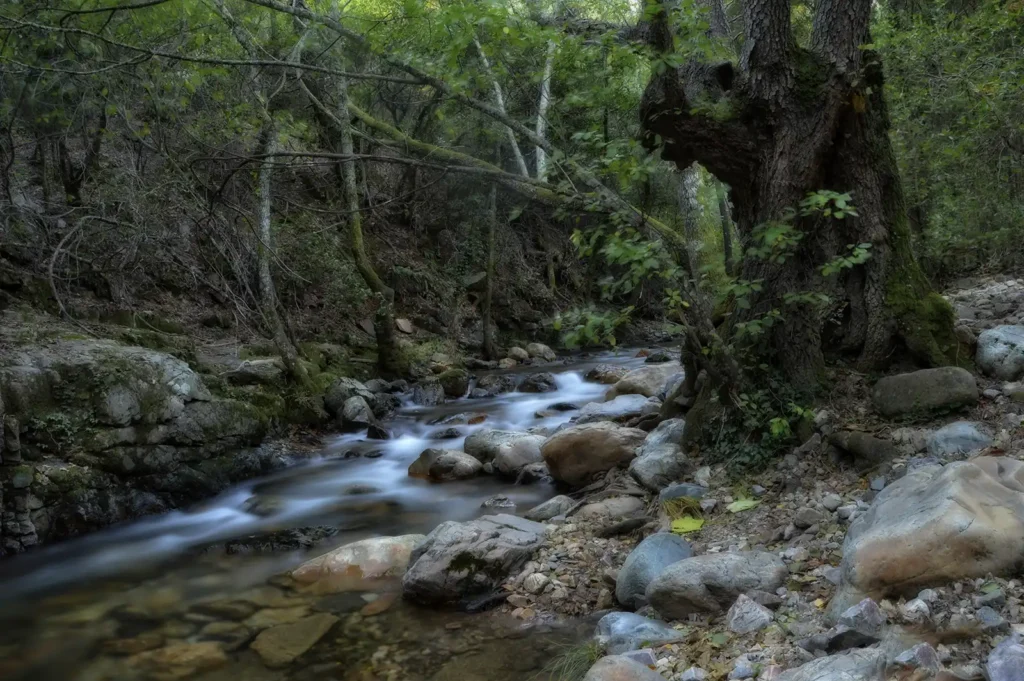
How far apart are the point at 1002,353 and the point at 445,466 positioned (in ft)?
17.9

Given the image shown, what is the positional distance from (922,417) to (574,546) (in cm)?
250

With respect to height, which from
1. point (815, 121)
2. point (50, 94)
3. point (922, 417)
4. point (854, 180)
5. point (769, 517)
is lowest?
point (769, 517)

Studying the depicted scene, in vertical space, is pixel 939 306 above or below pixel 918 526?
above

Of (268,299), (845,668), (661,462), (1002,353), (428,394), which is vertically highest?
(268,299)

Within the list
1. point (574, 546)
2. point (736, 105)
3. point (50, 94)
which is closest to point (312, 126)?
point (50, 94)

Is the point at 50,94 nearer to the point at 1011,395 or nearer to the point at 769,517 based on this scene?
the point at 769,517

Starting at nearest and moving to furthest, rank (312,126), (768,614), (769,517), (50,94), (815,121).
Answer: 1. (768,614)
2. (769,517)
3. (815,121)
4. (50,94)
5. (312,126)

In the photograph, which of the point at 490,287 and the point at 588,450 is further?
the point at 490,287

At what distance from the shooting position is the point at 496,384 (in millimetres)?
13609

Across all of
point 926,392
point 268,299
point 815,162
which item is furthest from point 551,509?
point 268,299

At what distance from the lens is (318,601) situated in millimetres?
5125

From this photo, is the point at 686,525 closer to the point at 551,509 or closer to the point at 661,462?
the point at 661,462

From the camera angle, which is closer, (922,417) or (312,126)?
(922,417)

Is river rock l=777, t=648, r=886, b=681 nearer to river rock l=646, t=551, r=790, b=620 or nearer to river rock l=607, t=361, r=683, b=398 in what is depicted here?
river rock l=646, t=551, r=790, b=620
